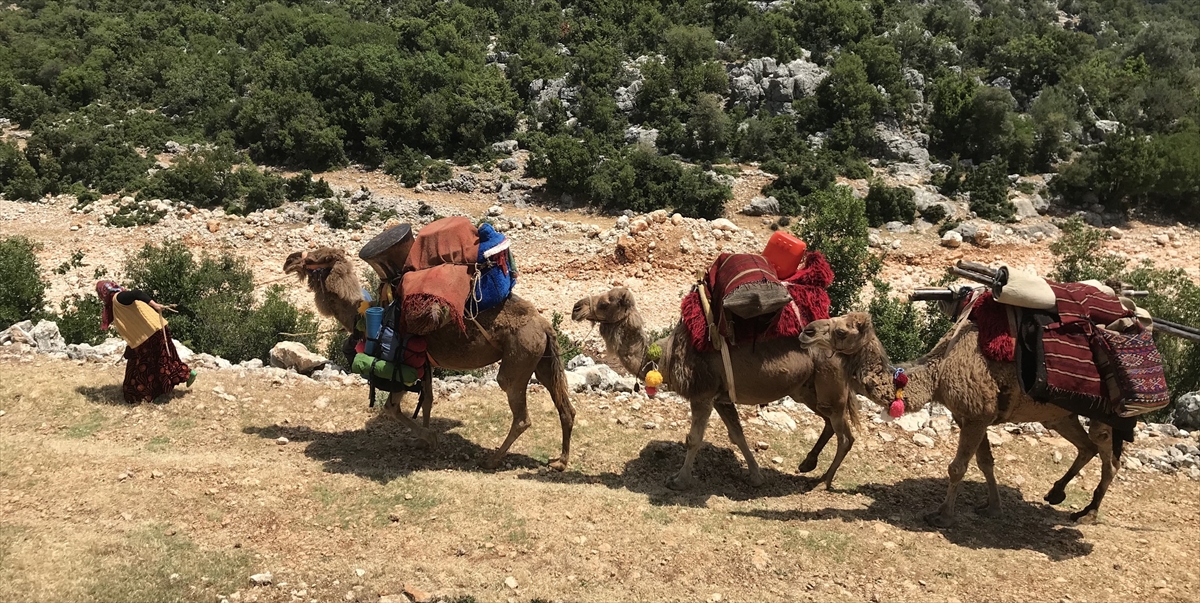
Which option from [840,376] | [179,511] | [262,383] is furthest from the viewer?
[262,383]

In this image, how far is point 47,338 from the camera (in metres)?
11.5

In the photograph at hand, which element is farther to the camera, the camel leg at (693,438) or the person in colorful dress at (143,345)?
the person in colorful dress at (143,345)

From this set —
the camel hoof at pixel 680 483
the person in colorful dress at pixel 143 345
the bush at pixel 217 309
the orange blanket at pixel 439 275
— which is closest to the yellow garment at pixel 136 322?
the person in colorful dress at pixel 143 345

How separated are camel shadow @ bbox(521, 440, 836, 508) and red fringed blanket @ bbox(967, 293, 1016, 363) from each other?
7.65 ft

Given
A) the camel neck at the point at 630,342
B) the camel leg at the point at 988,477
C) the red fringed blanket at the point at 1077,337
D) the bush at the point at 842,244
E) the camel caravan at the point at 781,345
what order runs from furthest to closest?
the bush at the point at 842,244 < the camel neck at the point at 630,342 < the camel leg at the point at 988,477 < the camel caravan at the point at 781,345 < the red fringed blanket at the point at 1077,337

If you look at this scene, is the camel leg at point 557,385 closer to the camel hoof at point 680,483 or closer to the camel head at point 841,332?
the camel hoof at point 680,483

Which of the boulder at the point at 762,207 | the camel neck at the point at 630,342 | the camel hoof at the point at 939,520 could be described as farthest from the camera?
the boulder at the point at 762,207

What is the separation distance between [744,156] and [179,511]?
28639 mm

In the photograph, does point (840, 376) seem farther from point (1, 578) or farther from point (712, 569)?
point (1, 578)

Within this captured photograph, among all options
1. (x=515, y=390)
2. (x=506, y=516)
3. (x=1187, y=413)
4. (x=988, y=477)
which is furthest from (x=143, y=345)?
(x=1187, y=413)

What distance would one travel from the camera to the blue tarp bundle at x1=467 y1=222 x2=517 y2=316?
26.7ft

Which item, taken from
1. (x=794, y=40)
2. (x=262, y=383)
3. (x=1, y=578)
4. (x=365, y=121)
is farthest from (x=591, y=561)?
(x=794, y=40)

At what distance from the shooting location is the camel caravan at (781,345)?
679 centimetres

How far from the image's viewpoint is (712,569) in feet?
20.7
